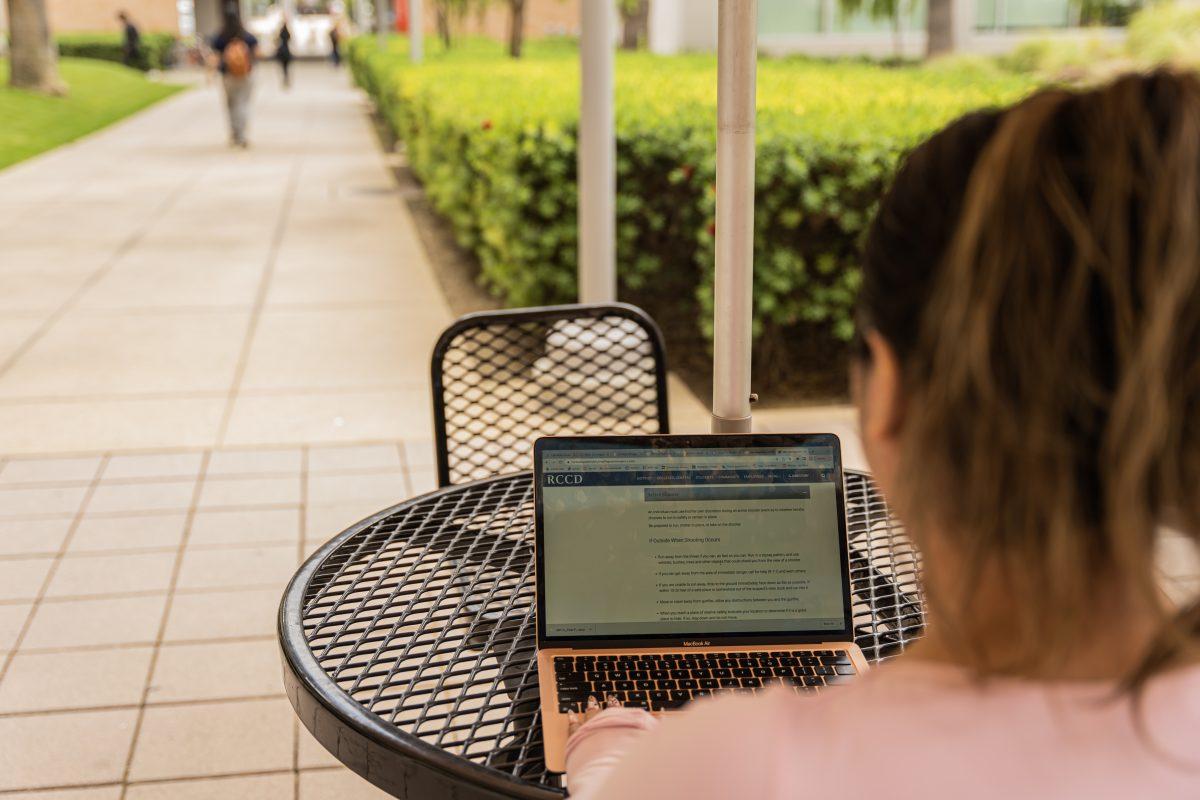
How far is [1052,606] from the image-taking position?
0.82 metres

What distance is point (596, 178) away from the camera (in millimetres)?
5570

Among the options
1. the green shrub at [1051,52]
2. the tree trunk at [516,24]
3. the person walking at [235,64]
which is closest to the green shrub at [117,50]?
the person walking at [235,64]

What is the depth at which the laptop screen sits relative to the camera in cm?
164

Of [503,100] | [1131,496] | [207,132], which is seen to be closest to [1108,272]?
[1131,496]

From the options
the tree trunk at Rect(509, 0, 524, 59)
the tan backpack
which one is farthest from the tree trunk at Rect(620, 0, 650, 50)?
the tan backpack

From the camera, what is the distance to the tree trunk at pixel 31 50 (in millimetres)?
22641

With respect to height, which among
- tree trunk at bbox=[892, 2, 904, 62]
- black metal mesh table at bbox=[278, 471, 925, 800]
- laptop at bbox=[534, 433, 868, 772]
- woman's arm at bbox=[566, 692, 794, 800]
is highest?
tree trunk at bbox=[892, 2, 904, 62]

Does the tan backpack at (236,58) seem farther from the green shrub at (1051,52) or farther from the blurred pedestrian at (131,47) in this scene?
the blurred pedestrian at (131,47)

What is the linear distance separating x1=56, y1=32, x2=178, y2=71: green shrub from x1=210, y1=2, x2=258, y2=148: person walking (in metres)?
24.4

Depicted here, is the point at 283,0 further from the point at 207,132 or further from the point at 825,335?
the point at 825,335

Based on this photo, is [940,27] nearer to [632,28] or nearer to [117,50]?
[632,28]

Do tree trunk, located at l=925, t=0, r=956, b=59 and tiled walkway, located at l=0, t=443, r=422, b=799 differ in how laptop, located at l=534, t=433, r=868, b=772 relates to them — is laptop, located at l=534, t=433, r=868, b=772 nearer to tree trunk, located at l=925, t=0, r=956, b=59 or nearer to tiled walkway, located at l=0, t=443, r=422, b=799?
tiled walkway, located at l=0, t=443, r=422, b=799

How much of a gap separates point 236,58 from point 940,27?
38.3 feet

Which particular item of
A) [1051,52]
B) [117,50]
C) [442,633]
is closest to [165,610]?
[442,633]
